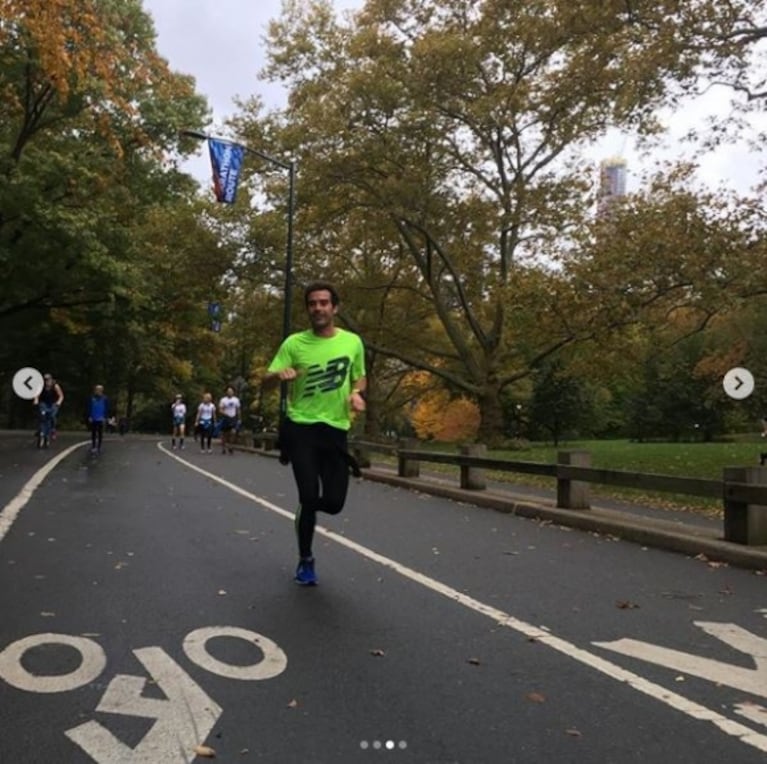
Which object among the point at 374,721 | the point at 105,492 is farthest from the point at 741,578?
the point at 105,492

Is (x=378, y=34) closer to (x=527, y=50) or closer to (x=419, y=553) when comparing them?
(x=527, y=50)

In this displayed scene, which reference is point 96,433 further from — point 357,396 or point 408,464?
point 357,396

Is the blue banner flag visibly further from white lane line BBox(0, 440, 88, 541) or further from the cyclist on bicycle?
white lane line BBox(0, 440, 88, 541)

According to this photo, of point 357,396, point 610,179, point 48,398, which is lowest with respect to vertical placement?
point 357,396

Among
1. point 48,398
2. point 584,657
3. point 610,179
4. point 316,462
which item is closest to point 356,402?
point 316,462

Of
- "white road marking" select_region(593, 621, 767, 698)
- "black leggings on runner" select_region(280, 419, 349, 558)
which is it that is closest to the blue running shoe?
"black leggings on runner" select_region(280, 419, 349, 558)

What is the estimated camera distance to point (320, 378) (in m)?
6.21

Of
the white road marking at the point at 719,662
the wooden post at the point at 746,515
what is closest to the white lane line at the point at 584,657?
the white road marking at the point at 719,662

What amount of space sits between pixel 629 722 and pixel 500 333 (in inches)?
1131

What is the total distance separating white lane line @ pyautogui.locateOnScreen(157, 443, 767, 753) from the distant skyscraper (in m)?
22.7

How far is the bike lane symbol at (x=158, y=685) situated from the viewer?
3.50 metres

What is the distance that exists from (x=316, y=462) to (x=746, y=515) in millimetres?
4506

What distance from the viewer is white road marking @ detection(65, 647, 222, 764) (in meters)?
3.45

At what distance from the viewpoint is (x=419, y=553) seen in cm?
815
